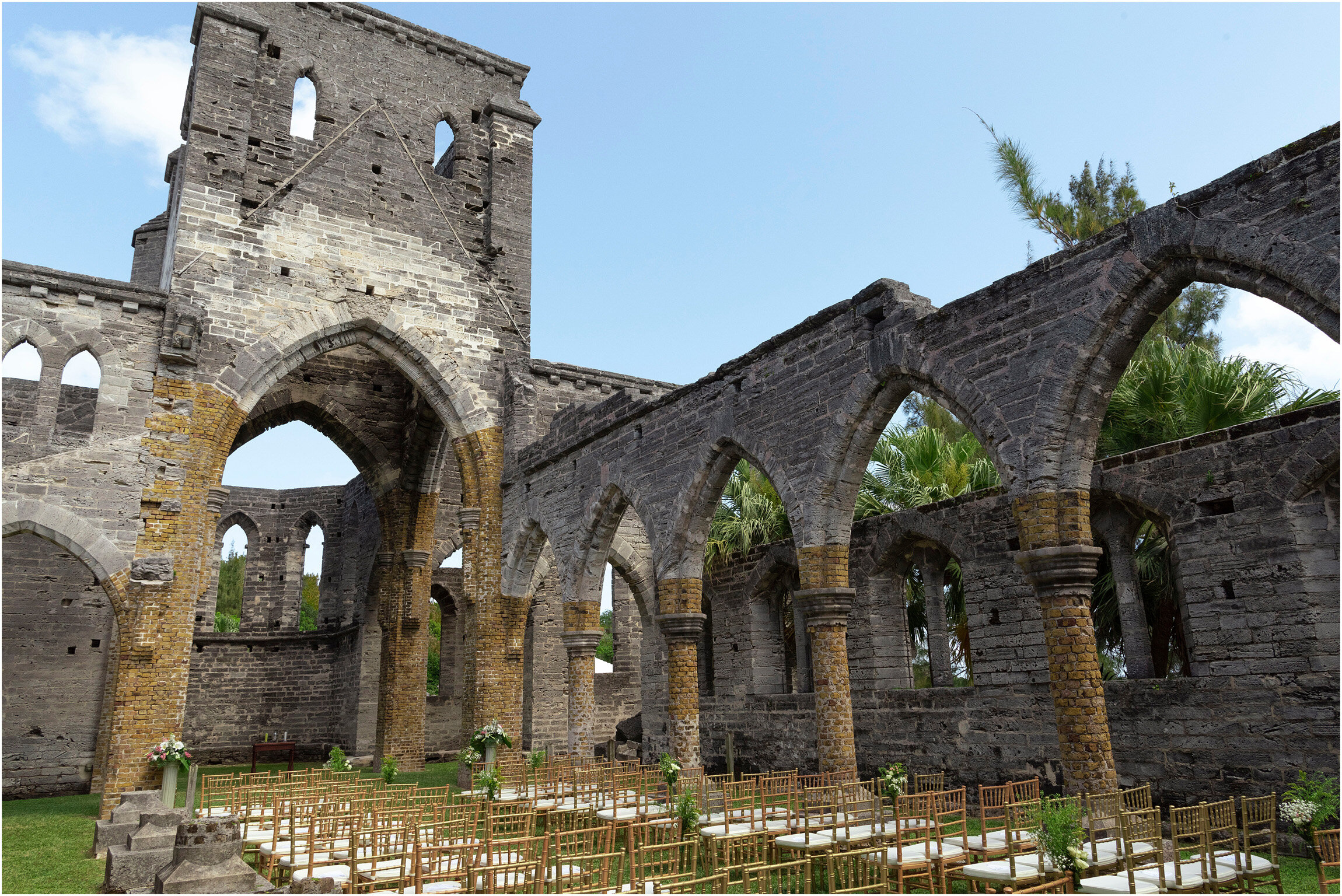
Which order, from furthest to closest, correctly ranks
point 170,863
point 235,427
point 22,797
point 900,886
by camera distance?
point 22,797 < point 235,427 < point 170,863 < point 900,886

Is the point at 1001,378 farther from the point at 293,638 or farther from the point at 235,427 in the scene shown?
the point at 293,638

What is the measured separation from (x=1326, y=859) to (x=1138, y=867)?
123 cm

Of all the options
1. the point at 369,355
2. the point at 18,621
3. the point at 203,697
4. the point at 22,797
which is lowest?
the point at 22,797

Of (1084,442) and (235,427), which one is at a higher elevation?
(235,427)

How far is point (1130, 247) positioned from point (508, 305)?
44.3ft

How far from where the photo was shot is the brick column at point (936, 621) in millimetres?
13023

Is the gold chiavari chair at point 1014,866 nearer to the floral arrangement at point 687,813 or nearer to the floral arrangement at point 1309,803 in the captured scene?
the floral arrangement at point 1309,803

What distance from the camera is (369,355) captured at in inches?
846

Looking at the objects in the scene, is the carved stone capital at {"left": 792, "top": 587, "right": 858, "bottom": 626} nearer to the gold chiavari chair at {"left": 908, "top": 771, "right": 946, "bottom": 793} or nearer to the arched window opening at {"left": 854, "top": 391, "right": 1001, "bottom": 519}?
the gold chiavari chair at {"left": 908, "top": 771, "right": 946, "bottom": 793}

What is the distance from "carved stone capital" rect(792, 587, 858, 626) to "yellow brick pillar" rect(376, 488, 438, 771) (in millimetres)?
11979

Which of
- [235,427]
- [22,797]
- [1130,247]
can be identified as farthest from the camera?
[22,797]

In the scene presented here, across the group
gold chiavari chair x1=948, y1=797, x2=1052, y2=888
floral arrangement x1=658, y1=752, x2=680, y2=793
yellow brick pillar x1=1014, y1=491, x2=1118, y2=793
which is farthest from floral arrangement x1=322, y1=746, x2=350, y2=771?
yellow brick pillar x1=1014, y1=491, x2=1118, y2=793

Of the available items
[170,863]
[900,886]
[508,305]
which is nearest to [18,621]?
[508,305]

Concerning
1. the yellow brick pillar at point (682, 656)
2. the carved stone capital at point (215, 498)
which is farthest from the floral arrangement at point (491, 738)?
the carved stone capital at point (215, 498)
